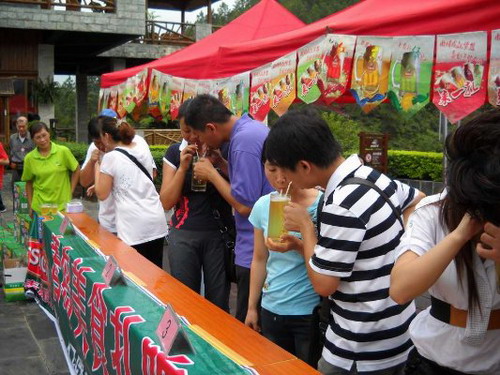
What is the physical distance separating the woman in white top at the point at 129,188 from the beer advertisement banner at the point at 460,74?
1.95 metres

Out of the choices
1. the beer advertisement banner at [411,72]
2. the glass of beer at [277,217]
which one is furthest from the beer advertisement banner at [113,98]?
the glass of beer at [277,217]

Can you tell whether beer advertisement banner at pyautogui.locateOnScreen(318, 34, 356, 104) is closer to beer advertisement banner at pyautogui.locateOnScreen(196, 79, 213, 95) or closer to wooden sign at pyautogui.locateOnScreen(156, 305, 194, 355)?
beer advertisement banner at pyautogui.locateOnScreen(196, 79, 213, 95)

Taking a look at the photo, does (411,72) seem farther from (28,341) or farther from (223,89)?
(28,341)

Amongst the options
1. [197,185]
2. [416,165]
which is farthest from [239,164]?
[416,165]

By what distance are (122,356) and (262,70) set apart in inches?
111

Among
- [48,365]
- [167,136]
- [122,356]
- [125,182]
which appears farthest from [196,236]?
[167,136]

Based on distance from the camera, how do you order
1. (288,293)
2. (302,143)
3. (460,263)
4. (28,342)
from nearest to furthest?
→ (460,263), (302,143), (288,293), (28,342)

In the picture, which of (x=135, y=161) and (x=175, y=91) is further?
(x=175, y=91)

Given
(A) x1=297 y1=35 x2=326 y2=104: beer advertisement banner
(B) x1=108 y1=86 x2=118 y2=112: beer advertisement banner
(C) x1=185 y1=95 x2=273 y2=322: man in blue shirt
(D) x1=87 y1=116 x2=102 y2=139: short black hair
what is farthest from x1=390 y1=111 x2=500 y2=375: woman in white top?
(B) x1=108 y1=86 x2=118 y2=112: beer advertisement banner

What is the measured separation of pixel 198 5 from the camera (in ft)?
71.4

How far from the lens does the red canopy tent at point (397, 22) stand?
2.77m

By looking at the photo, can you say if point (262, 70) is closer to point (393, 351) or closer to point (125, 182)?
point (125, 182)

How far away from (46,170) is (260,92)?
7.12ft

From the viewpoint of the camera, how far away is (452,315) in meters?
1.46
